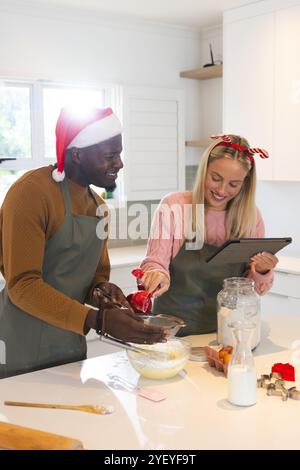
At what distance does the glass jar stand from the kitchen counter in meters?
0.14

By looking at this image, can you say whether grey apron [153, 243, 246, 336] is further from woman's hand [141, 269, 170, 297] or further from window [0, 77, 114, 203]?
window [0, 77, 114, 203]

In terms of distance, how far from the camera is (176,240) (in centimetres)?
221

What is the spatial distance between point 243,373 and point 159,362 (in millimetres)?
276

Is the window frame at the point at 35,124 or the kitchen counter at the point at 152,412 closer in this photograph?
the kitchen counter at the point at 152,412

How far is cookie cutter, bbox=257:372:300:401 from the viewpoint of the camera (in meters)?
1.56

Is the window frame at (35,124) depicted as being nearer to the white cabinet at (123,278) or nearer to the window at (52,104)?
the window at (52,104)

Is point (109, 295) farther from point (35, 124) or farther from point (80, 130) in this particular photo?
point (35, 124)

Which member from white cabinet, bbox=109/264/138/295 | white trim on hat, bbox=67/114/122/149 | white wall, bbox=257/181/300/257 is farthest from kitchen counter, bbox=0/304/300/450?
white wall, bbox=257/181/300/257

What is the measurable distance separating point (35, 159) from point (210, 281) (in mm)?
2357

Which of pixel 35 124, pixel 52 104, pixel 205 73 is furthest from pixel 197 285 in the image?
pixel 205 73

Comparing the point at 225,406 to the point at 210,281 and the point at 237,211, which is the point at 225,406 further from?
the point at 237,211

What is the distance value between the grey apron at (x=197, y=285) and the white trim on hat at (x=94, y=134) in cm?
59

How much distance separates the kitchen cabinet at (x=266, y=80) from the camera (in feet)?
12.4

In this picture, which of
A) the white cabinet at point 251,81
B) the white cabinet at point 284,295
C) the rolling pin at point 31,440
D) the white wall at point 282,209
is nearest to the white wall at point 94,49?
the white cabinet at point 251,81
